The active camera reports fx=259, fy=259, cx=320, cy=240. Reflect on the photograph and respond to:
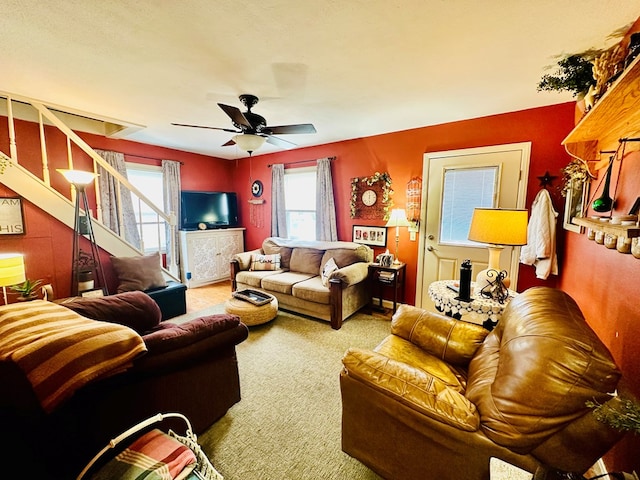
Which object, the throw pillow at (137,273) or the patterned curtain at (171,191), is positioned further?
the patterned curtain at (171,191)

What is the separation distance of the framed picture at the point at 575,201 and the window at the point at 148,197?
204 inches

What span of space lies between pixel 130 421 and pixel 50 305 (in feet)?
2.53

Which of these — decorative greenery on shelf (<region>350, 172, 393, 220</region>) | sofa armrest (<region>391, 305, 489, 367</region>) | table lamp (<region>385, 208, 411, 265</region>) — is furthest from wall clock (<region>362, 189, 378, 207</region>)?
sofa armrest (<region>391, 305, 489, 367</region>)

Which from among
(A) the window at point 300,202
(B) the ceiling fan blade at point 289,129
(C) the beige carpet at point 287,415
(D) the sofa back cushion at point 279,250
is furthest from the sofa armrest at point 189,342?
(A) the window at point 300,202

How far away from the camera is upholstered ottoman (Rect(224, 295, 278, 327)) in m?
3.03

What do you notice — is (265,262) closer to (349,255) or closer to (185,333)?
(349,255)

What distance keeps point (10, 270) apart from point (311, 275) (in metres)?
3.02

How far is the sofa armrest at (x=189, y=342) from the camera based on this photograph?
4.51 feet

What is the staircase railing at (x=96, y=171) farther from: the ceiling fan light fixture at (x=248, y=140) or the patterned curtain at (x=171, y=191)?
the ceiling fan light fixture at (x=248, y=140)

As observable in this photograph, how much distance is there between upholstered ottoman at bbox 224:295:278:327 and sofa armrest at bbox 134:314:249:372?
49.4 inches

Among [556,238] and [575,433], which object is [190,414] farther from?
[556,238]

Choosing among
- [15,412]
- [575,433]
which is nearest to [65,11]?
[15,412]

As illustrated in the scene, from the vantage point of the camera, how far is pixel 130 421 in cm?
135

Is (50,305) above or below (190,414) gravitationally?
above
